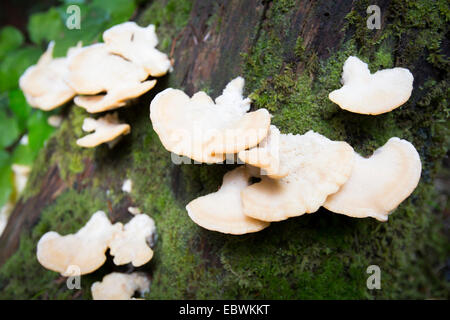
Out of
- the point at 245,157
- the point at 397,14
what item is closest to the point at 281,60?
the point at 397,14

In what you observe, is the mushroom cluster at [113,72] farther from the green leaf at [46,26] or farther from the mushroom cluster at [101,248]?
the green leaf at [46,26]

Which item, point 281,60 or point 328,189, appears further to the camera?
point 281,60

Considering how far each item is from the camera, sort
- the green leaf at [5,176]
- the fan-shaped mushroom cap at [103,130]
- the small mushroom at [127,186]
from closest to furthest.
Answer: the fan-shaped mushroom cap at [103,130], the small mushroom at [127,186], the green leaf at [5,176]

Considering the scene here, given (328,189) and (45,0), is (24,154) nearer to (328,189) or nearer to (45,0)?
(328,189)

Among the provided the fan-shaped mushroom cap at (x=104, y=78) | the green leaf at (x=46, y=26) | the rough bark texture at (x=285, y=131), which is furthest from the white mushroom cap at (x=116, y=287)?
the green leaf at (x=46, y=26)

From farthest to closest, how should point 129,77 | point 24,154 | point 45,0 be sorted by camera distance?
1. point 45,0
2. point 24,154
3. point 129,77

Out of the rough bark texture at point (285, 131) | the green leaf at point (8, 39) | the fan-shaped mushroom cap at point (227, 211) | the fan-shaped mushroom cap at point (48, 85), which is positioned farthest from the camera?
the green leaf at point (8, 39)

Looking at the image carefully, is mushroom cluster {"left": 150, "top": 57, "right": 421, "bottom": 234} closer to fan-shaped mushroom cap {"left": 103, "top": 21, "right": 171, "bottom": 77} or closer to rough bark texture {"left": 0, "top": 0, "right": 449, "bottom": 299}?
rough bark texture {"left": 0, "top": 0, "right": 449, "bottom": 299}
